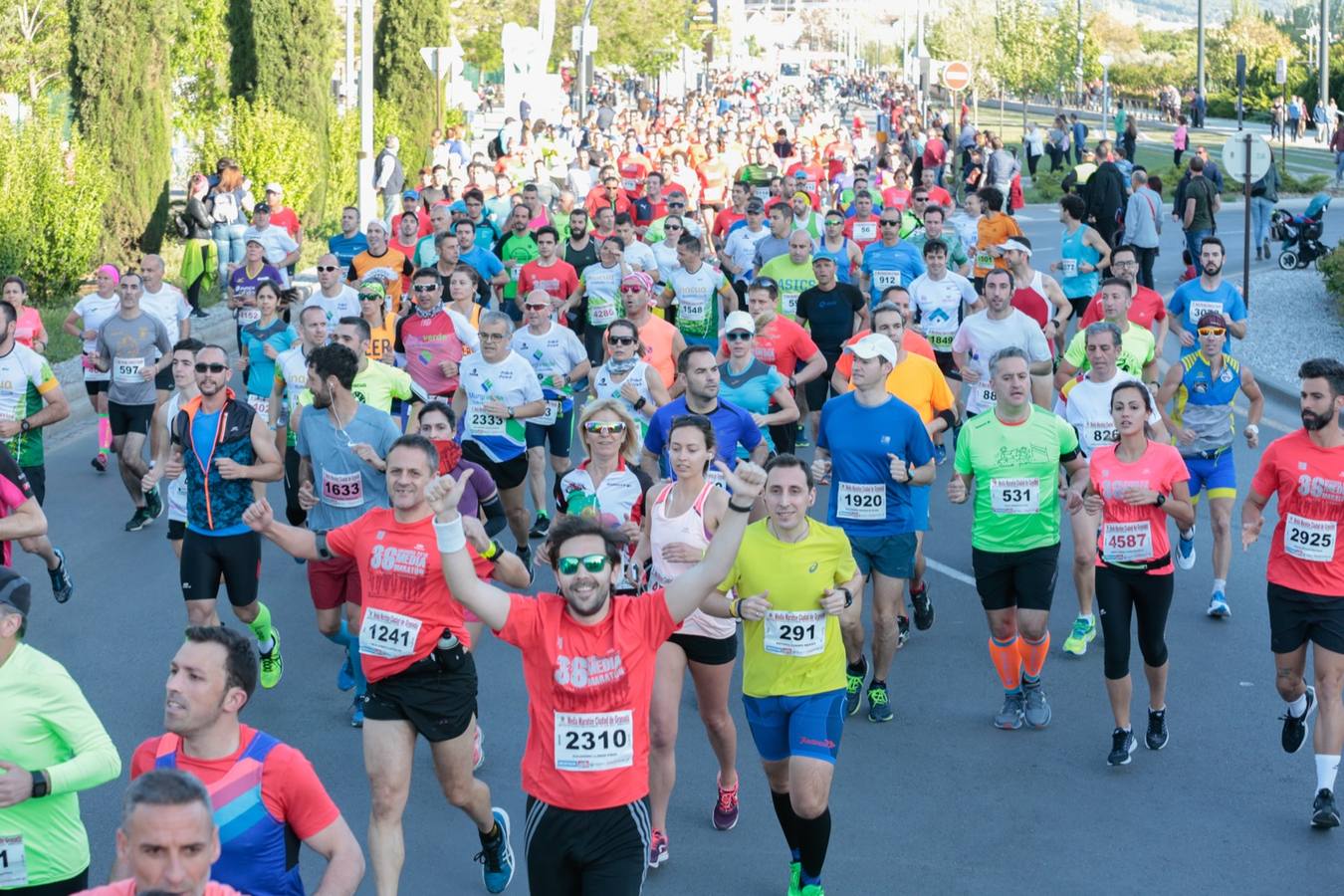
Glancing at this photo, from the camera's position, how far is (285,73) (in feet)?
102

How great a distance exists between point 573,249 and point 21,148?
899 centimetres

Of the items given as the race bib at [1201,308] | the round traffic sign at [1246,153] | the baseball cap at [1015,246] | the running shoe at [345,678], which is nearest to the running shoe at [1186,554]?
the race bib at [1201,308]

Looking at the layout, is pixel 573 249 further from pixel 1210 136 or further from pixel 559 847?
pixel 1210 136

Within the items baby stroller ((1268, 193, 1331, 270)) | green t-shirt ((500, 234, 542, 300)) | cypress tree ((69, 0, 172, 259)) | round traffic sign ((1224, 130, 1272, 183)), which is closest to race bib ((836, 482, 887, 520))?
green t-shirt ((500, 234, 542, 300))

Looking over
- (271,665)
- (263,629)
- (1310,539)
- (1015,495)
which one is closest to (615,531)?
(1015,495)

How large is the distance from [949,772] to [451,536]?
3.74 metres

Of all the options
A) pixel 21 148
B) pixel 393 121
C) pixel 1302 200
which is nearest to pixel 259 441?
pixel 21 148

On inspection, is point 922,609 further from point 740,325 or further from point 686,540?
point 686,540

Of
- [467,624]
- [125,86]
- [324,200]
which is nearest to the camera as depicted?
[467,624]

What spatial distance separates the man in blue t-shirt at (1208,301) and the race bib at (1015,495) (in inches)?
169

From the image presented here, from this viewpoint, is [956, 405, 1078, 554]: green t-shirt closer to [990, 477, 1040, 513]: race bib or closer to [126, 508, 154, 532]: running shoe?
[990, 477, 1040, 513]: race bib

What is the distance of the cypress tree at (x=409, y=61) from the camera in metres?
38.7

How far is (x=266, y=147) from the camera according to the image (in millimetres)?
29281

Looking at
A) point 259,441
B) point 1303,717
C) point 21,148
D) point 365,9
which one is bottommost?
point 1303,717
